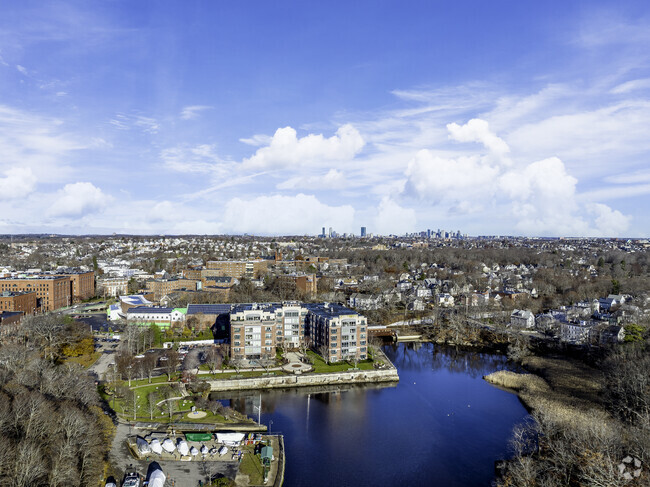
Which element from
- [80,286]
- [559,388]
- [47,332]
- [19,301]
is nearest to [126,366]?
[47,332]

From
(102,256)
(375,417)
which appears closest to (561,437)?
(375,417)

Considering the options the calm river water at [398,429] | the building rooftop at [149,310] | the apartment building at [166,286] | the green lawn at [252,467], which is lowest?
the calm river water at [398,429]

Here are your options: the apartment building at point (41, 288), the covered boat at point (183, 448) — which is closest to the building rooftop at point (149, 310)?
the apartment building at point (41, 288)

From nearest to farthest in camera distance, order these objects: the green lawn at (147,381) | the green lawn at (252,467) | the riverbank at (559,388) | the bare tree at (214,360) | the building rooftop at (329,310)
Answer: the green lawn at (252,467), the riverbank at (559,388), the green lawn at (147,381), the bare tree at (214,360), the building rooftop at (329,310)

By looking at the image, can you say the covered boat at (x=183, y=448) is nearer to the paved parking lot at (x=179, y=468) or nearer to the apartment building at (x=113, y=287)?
the paved parking lot at (x=179, y=468)

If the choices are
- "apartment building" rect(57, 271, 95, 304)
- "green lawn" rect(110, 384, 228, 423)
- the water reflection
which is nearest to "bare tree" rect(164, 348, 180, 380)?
"green lawn" rect(110, 384, 228, 423)

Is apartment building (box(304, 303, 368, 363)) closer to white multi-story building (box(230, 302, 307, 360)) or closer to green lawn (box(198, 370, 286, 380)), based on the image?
white multi-story building (box(230, 302, 307, 360))

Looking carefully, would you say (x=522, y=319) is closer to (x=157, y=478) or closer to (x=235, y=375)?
(x=235, y=375)
